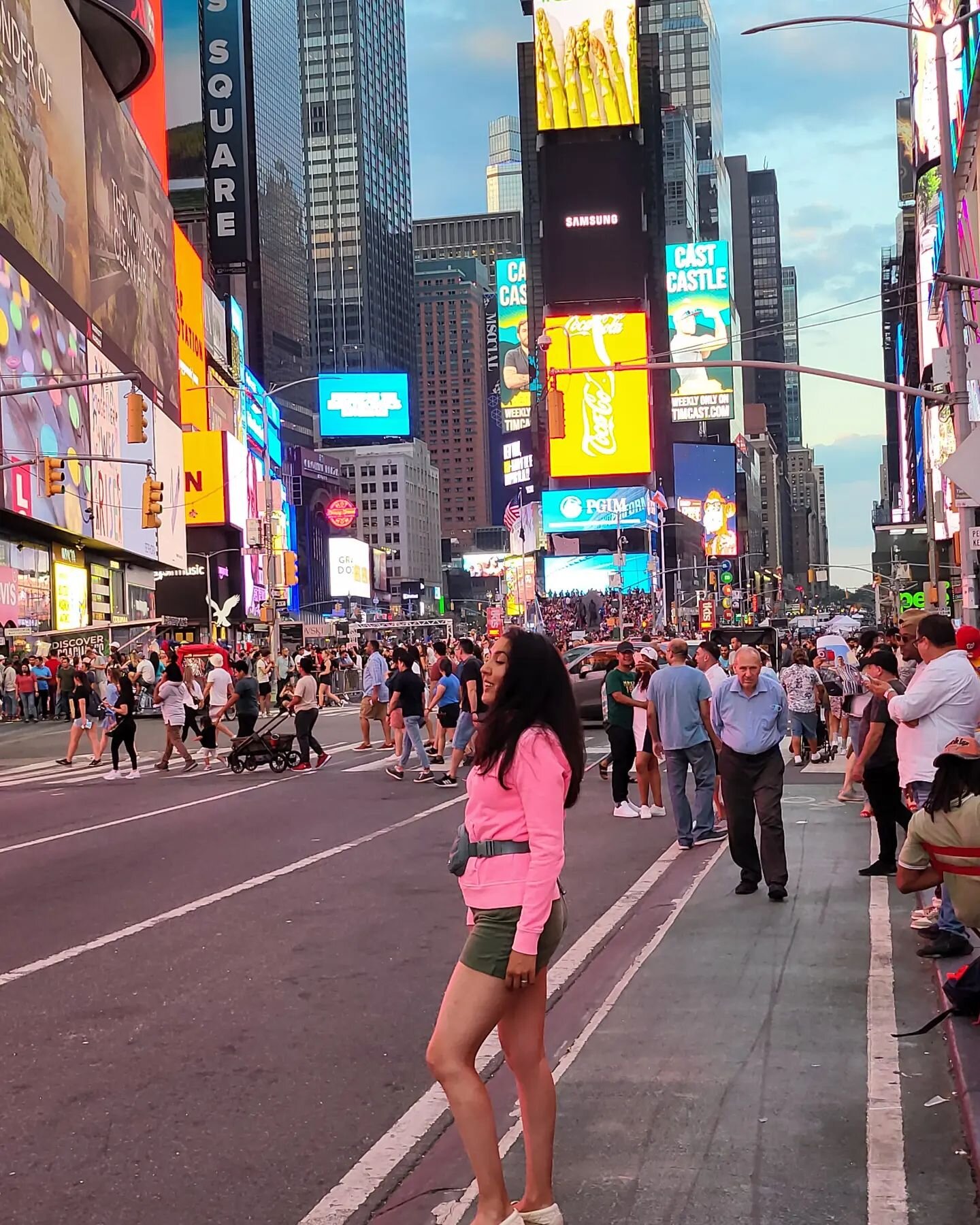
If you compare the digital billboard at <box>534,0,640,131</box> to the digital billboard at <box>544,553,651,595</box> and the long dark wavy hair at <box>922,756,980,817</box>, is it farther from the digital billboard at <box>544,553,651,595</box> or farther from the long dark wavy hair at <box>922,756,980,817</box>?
the long dark wavy hair at <box>922,756,980,817</box>

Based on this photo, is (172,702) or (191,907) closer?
(191,907)

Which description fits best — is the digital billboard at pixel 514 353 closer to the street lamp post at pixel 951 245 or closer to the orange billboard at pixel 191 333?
the orange billboard at pixel 191 333

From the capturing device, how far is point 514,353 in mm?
169750

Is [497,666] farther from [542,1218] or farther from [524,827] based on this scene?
[542,1218]

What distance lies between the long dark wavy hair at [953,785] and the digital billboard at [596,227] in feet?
458

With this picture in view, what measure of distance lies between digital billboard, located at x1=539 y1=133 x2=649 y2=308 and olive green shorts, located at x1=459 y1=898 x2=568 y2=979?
14112 cm

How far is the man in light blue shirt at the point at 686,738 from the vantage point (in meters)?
12.5

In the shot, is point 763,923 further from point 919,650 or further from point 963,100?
point 963,100

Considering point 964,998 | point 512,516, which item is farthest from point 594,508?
point 964,998

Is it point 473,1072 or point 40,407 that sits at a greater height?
point 40,407

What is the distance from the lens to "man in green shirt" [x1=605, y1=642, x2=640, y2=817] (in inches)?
601

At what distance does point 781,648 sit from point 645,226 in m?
110

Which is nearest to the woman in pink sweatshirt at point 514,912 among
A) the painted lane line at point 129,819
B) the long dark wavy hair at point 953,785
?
A: the long dark wavy hair at point 953,785

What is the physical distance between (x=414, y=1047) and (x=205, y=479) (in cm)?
9602
